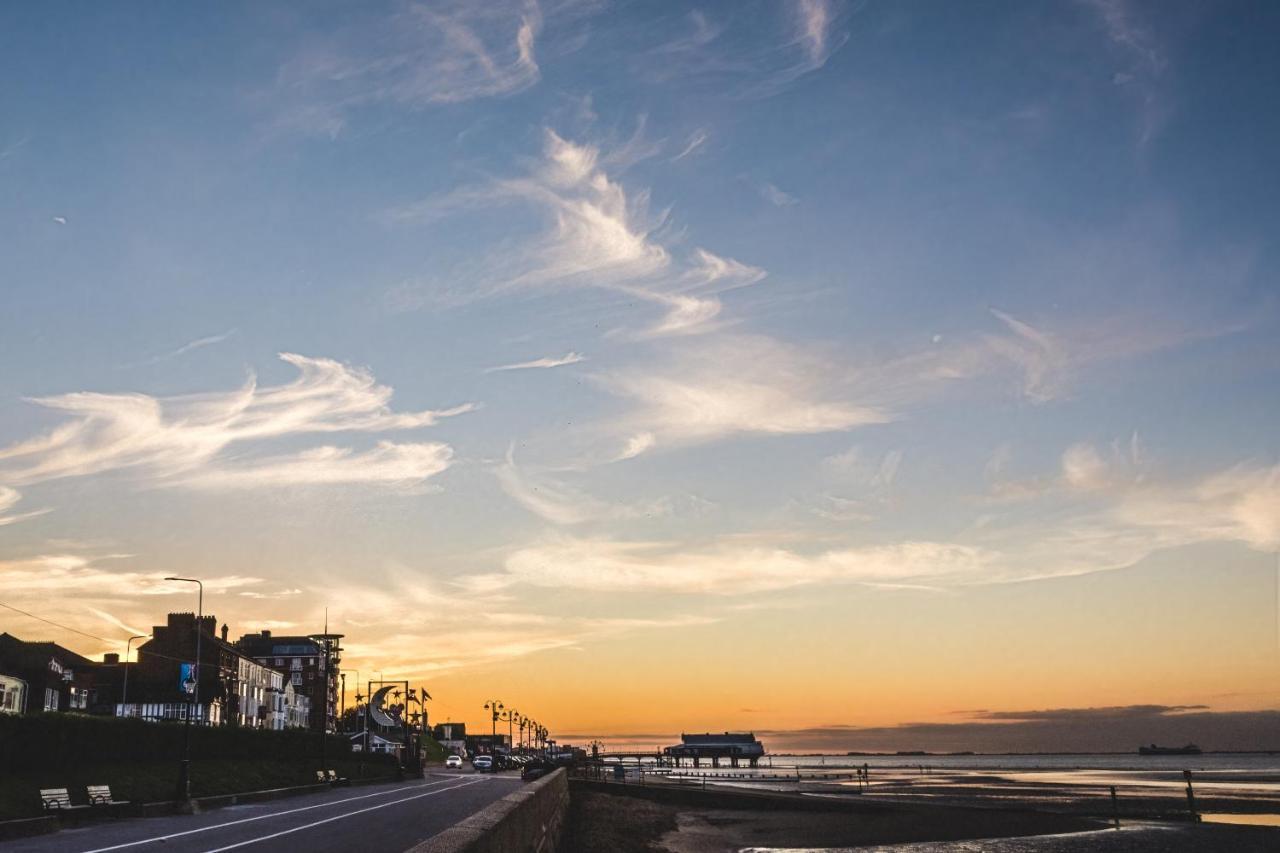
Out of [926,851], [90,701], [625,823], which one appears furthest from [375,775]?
[926,851]

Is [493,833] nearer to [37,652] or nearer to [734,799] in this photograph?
A: [734,799]

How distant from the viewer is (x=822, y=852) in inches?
1476

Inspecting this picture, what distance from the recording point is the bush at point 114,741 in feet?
121

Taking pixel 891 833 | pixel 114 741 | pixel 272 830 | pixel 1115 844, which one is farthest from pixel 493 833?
pixel 114 741

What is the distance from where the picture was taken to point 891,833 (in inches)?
1802

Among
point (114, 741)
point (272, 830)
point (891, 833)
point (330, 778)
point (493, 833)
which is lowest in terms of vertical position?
point (891, 833)

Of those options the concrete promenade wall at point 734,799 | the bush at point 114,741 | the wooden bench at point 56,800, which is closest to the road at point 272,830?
→ the wooden bench at point 56,800

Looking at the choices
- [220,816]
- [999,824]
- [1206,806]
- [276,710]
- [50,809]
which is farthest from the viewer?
[276,710]

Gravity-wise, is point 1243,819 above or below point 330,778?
below

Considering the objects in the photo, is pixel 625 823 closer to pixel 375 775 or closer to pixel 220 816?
pixel 220 816

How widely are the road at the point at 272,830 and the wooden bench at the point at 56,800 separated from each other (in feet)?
2.82

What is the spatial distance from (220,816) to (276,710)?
124925mm

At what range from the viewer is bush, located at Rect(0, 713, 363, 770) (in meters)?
36.9

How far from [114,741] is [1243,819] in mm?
55006
